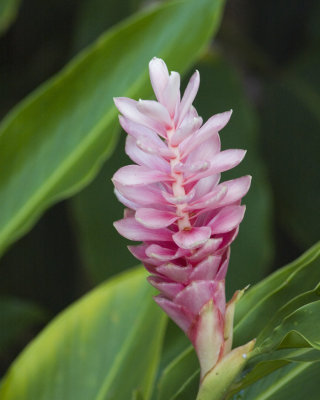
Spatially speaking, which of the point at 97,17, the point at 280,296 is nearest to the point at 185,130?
the point at 280,296

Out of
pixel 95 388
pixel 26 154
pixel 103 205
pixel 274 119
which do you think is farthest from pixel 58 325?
pixel 274 119

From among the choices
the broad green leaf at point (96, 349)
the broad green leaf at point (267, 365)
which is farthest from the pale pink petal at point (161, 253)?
the broad green leaf at point (96, 349)

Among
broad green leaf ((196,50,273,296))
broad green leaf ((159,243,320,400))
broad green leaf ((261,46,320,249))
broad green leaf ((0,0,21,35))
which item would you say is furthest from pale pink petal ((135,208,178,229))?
broad green leaf ((261,46,320,249))

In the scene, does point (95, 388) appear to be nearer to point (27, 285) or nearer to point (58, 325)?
point (58, 325)

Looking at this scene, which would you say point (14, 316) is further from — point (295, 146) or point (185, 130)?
point (185, 130)

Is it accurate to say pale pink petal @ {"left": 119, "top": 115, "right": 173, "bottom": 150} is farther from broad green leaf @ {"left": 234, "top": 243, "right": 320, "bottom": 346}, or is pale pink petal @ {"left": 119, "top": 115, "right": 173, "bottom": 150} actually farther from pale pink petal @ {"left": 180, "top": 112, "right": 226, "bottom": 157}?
broad green leaf @ {"left": 234, "top": 243, "right": 320, "bottom": 346}

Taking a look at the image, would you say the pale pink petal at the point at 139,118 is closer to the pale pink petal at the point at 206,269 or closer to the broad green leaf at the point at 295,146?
the pale pink petal at the point at 206,269
